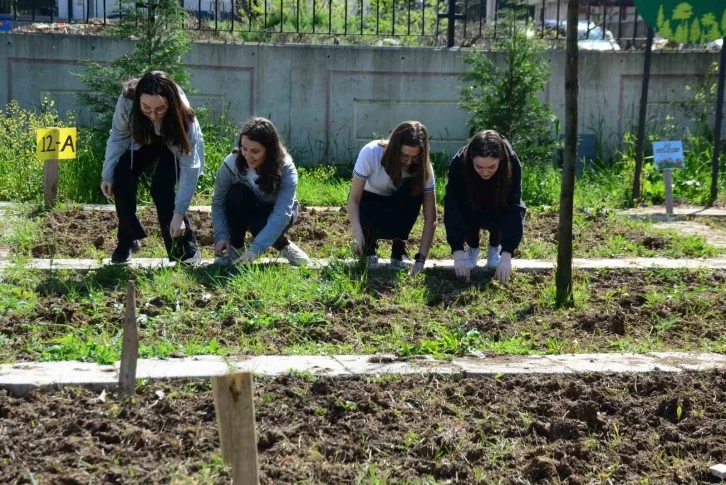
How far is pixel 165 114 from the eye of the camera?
18.6 ft

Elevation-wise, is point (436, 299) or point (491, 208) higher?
point (491, 208)

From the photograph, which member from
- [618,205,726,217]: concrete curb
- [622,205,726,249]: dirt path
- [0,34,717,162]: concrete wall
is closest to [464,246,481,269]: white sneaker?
[622,205,726,249]: dirt path

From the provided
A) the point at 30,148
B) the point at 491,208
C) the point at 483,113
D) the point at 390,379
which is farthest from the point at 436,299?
the point at 30,148

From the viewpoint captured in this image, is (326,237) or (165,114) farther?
(326,237)

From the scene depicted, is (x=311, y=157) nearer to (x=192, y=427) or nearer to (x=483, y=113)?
(x=483, y=113)

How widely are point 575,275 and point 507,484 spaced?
299cm

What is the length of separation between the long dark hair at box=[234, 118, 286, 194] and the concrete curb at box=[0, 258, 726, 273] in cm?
49

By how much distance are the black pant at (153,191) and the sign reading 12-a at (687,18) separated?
404 centimetres

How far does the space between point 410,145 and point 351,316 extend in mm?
1247

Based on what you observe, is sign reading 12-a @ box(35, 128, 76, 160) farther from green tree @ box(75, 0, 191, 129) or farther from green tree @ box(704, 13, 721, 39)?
green tree @ box(704, 13, 721, 39)

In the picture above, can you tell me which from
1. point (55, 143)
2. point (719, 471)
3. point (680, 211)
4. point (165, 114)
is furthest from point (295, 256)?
point (680, 211)

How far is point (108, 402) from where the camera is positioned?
3.59 metres

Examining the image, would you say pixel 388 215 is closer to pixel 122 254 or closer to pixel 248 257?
pixel 248 257

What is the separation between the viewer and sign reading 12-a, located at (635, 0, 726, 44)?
293 inches
